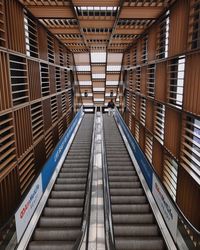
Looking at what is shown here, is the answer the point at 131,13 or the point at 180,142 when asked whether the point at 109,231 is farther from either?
the point at 131,13

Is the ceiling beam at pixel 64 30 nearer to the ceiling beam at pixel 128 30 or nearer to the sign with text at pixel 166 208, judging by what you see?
the ceiling beam at pixel 128 30

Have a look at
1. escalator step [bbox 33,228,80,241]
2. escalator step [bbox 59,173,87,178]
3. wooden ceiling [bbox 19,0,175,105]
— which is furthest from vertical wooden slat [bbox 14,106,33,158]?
wooden ceiling [bbox 19,0,175,105]

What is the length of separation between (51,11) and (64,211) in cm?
548

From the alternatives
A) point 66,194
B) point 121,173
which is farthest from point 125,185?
point 66,194

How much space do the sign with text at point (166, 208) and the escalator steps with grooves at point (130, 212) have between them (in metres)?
0.42

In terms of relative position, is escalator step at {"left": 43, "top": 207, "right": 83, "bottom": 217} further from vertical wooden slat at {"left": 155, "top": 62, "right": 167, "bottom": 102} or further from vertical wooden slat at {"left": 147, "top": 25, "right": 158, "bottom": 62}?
vertical wooden slat at {"left": 147, "top": 25, "right": 158, "bottom": 62}

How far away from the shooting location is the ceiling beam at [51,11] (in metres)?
6.43

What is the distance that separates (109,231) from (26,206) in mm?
1650

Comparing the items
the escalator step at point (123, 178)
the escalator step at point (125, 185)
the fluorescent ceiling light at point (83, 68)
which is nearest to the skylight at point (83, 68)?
the fluorescent ceiling light at point (83, 68)

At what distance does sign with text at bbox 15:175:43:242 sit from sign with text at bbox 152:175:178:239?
8.62 ft

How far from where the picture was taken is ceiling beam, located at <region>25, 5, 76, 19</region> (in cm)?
643

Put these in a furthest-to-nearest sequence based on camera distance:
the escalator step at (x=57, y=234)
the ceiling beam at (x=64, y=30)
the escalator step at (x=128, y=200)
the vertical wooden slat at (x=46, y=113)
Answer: the ceiling beam at (x=64, y=30)
the vertical wooden slat at (x=46, y=113)
the escalator step at (x=128, y=200)
the escalator step at (x=57, y=234)

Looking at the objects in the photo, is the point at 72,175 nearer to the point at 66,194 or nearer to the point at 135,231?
the point at 66,194

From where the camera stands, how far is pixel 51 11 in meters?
6.68
